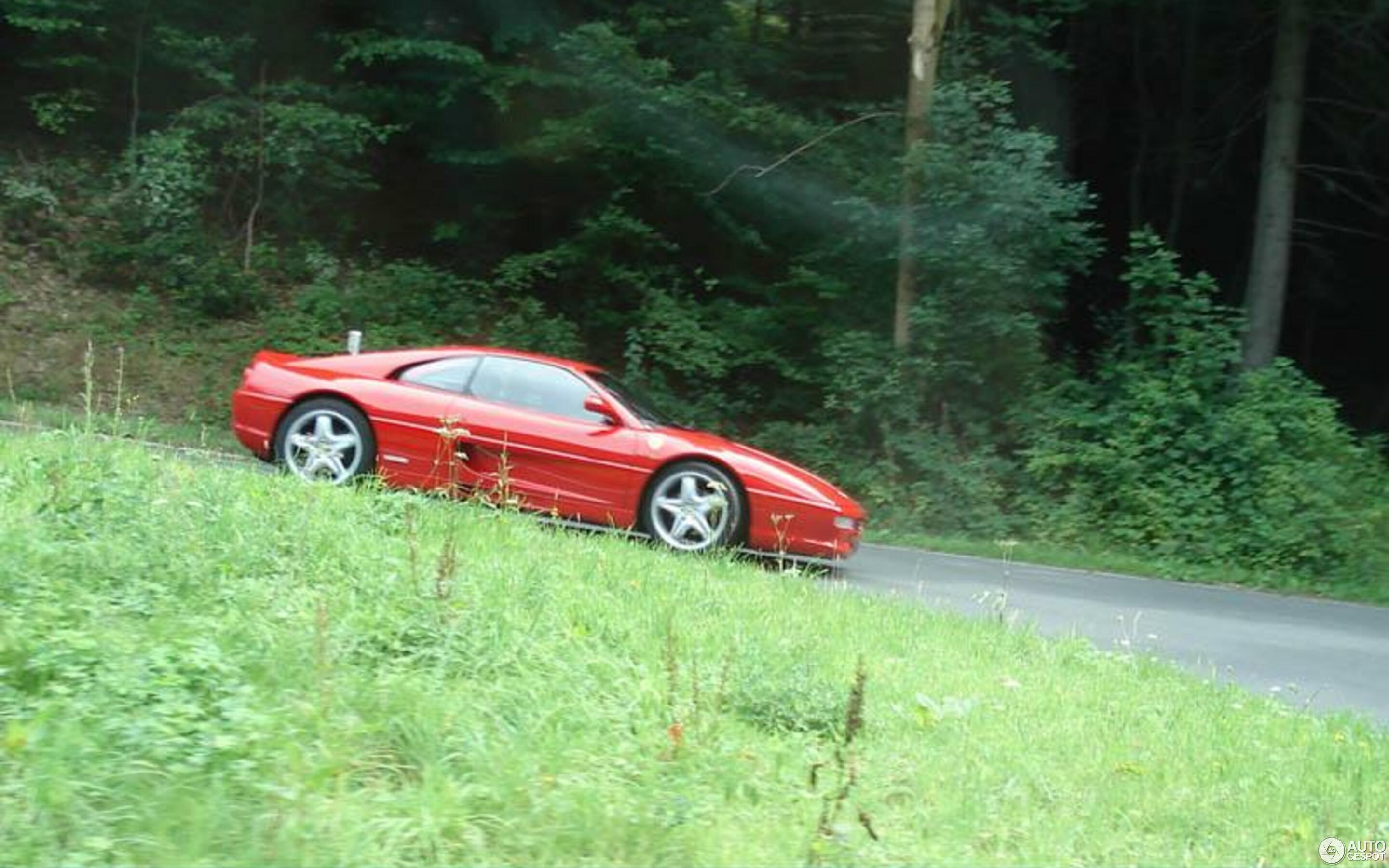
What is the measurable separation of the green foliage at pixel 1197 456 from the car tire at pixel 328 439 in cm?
817

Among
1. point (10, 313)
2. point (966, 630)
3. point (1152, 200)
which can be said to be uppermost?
point (1152, 200)

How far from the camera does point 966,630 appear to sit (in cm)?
794

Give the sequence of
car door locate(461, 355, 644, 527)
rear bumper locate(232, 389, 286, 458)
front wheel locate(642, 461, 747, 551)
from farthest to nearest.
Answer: rear bumper locate(232, 389, 286, 458) → car door locate(461, 355, 644, 527) → front wheel locate(642, 461, 747, 551)

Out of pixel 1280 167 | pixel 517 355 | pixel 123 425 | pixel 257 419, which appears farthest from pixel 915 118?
pixel 123 425

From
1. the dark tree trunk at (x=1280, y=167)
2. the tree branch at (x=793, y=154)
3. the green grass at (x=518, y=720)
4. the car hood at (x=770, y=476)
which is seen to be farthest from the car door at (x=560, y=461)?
the dark tree trunk at (x=1280, y=167)

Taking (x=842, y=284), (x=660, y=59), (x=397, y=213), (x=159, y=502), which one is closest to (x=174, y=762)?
(x=159, y=502)

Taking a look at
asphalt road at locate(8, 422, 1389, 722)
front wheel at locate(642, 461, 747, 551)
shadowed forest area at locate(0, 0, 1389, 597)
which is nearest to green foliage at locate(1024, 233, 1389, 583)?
shadowed forest area at locate(0, 0, 1389, 597)

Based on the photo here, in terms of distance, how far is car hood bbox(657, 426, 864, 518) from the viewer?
10.4m

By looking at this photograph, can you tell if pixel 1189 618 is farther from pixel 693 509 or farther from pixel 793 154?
pixel 793 154

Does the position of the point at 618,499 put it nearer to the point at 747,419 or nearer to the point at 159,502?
the point at 159,502

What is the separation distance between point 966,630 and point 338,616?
3.92 m

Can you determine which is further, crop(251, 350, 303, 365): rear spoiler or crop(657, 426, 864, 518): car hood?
crop(251, 350, 303, 365): rear spoiler

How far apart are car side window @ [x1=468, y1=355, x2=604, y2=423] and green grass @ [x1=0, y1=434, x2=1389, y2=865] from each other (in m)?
3.16

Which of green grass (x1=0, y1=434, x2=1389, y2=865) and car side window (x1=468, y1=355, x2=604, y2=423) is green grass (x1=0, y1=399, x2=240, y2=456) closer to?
green grass (x1=0, y1=434, x2=1389, y2=865)
